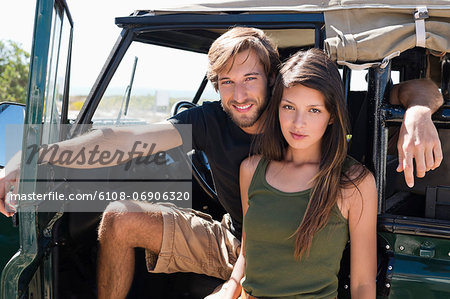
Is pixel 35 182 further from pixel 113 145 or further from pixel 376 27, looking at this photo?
pixel 376 27

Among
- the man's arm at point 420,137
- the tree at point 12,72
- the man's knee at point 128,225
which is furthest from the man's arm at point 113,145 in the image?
the tree at point 12,72

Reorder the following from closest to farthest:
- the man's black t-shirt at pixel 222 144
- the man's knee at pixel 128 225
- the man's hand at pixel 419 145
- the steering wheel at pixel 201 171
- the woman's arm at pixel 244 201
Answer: the man's hand at pixel 419 145, the woman's arm at pixel 244 201, the man's black t-shirt at pixel 222 144, the man's knee at pixel 128 225, the steering wheel at pixel 201 171

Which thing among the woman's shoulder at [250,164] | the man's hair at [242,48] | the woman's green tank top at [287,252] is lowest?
the woman's green tank top at [287,252]

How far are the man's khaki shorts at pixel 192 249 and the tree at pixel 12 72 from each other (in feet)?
41.6

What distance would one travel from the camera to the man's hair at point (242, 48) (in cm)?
201

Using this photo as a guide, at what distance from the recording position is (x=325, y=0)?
1.94 m

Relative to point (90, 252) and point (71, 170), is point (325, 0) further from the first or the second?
point (90, 252)

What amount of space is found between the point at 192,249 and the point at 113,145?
2.14 feet

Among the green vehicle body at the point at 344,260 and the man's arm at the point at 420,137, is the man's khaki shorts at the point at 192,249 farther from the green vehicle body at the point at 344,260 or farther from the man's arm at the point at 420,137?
the man's arm at the point at 420,137

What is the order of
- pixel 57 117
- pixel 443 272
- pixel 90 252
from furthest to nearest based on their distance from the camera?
pixel 90 252 → pixel 57 117 → pixel 443 272

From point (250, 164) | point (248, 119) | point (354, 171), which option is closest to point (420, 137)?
point (354, 171)

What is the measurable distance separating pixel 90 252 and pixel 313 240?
1.35 meters

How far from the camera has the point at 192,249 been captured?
2.34 metres

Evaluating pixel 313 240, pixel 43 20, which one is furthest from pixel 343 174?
pixel 43 20
